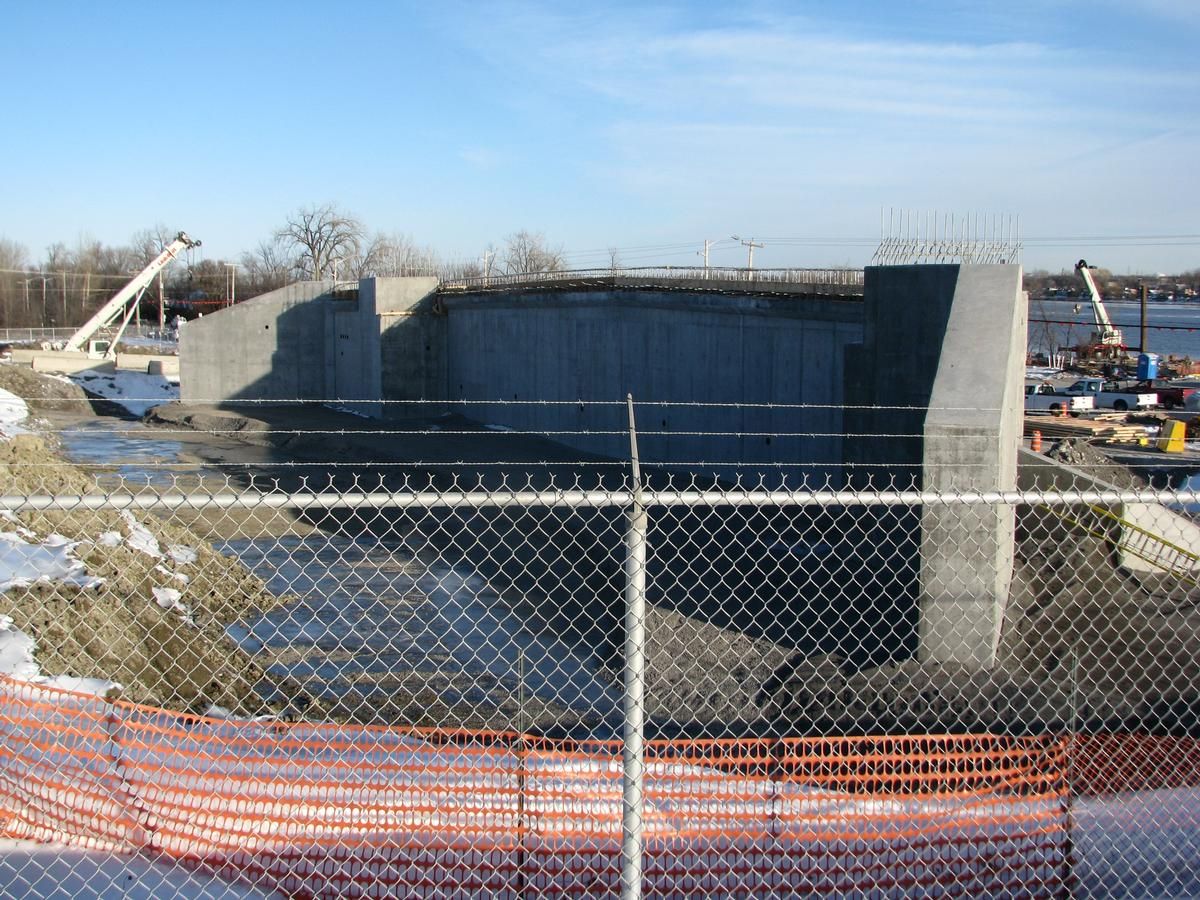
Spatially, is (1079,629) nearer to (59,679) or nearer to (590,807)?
(590,807)

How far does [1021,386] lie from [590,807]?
564 inches

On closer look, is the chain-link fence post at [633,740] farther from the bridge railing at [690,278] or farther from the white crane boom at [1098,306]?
the white crane boom at [1098,306]

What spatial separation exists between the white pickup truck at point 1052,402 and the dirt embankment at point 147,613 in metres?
23.6

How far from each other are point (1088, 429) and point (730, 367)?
894cm

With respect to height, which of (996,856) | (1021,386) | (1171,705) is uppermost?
(1021,386)

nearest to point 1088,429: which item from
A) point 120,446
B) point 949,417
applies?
point 949,417

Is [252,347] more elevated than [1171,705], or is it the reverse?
[252,347]

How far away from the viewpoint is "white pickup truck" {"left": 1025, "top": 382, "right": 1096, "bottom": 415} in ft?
103

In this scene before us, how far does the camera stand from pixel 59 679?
316 inches

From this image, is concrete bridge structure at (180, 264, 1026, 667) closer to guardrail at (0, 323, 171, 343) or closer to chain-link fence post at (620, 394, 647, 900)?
chain-link fence post at (620, 394, 647, 900)

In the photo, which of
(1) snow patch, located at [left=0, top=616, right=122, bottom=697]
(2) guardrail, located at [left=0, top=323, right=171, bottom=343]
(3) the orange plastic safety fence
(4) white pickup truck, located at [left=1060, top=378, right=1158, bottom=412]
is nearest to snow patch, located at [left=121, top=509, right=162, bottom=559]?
(1) snow patch, located at [left=0, top=616, right=122, bottom=697]

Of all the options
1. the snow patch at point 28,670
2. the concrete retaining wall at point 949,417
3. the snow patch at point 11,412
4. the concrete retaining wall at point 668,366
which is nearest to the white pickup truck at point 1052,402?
the concrete retaining wall at point 668,366

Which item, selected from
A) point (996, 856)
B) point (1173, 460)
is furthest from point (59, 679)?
point (1173, 460)

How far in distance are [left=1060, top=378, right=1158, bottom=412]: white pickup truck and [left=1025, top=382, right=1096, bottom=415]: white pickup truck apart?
539 mm
